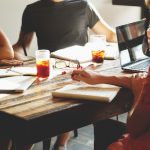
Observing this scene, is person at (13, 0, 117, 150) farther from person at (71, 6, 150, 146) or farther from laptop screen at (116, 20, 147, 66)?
person at (71, 6, 150, 146)

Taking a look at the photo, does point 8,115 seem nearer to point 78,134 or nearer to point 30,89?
point 30,89

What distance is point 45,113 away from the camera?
53.1 inches

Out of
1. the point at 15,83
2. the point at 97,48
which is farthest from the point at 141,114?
the point at 97,48

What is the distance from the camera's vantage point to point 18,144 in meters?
1.33

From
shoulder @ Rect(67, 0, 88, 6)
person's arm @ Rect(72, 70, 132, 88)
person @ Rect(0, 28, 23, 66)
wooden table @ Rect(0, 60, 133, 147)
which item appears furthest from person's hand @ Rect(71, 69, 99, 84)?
shoulder @ Rect(67, 0, 88, 6)

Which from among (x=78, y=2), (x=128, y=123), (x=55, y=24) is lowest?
(x=128, y=123)

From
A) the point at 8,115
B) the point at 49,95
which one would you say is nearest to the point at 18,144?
the point at 8,115

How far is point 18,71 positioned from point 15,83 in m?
0.21

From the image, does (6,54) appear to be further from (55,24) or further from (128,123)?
(128,123)

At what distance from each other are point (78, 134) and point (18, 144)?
5.05ft

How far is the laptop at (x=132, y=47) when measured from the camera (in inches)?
78.1

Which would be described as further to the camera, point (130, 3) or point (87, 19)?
point (130, 3)

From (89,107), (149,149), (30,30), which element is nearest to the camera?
(149,149)

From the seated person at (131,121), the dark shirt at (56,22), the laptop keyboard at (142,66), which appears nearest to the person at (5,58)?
the dark shirt at (56,22)
